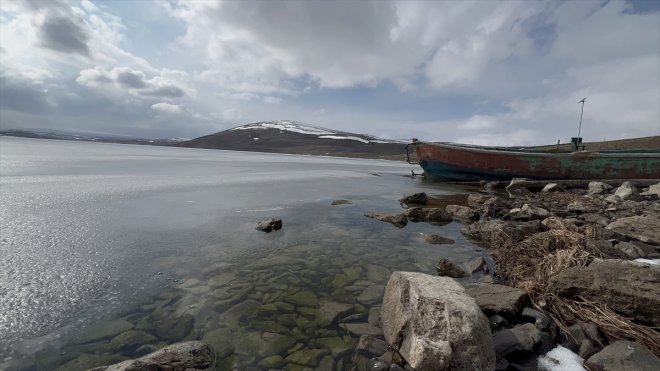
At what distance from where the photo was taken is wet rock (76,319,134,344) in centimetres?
379

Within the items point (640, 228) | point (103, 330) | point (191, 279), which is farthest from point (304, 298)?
point (640, 228)

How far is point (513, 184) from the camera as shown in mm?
16562

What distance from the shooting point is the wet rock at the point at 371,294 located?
15.9 feet

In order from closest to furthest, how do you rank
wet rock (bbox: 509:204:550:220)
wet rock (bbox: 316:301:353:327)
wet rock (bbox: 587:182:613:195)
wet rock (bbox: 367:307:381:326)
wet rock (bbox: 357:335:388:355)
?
wet rock (bbox: 357:335:388:355)
wet rock (bbox: 367:307:381:326)
wet rock (bbox: 316:301:353:327)
wet rock (bbox: 509:204:550:220)
wet rock (bbox: 587:182:613:195)

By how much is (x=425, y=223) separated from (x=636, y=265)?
5933 mm

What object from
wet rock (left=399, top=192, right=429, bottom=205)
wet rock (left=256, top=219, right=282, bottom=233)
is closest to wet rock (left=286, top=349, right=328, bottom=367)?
wet rock (left=256, top=219, right=282, bottom=233)

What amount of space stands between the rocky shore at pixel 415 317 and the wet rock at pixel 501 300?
2 cm

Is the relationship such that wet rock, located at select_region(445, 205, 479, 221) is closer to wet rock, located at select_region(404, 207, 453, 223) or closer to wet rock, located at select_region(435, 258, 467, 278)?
wet rock, located at select_region(404, 207, 453, 223)

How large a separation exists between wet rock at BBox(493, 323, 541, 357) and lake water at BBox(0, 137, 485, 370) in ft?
4.97

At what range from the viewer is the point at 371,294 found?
5.07 meters

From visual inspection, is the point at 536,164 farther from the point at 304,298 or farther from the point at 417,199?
the point at 304,298

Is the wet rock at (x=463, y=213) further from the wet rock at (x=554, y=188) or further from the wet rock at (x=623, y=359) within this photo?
the wet rock at (x=554, y=188)

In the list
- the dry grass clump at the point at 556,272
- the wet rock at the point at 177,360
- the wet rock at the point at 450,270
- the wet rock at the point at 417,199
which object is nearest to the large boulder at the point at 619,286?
the dry grass clump at the point at 556,272

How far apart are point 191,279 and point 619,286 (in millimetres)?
6056
